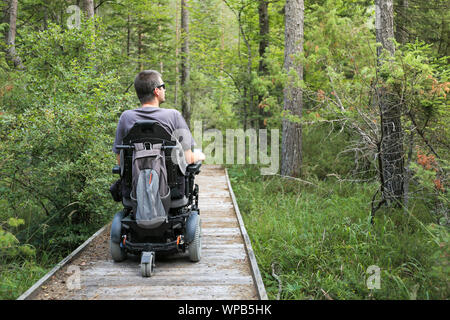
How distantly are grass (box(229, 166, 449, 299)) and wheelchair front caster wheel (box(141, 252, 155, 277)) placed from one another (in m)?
1.29

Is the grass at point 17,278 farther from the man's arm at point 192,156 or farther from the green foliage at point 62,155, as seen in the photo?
the man's arm at point 192,156

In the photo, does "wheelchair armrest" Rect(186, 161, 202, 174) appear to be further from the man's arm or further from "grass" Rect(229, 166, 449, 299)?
"grass" Rect(229, 166, 449, 299)

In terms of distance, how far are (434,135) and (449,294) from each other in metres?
2.62

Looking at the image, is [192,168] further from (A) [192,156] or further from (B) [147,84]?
(B) [147,84]

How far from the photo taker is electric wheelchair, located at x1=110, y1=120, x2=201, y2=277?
333 cm

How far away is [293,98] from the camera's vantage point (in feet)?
26.6

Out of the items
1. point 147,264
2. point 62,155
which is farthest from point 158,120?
point 62,155

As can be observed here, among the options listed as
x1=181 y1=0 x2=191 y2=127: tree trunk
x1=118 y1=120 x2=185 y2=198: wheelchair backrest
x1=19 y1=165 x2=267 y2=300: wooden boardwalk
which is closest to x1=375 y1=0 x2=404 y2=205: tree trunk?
x1=19 y1=165 x2=267 y2=300: wooden boardwalk

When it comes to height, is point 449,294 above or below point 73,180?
below

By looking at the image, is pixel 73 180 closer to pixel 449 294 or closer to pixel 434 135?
pixel 449 294

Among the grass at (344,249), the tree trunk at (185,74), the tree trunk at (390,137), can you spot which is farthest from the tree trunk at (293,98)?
the tree trunk at (185,74)
